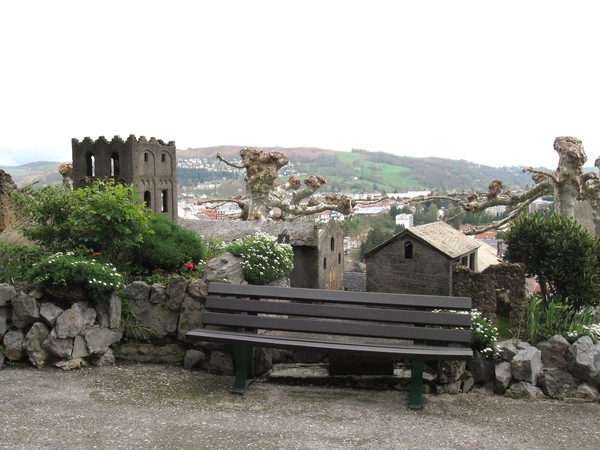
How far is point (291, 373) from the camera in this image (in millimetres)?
8664

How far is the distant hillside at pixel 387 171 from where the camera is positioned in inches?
1318

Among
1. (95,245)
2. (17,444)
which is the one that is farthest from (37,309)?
(17,444)

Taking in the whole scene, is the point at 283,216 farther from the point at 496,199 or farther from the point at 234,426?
the point at 234,426

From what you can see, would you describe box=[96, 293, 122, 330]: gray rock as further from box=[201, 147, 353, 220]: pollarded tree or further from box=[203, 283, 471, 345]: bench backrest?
box=[201, 147, 353, 220]: pollarded tree

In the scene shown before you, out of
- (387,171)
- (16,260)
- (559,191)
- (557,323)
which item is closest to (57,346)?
(16,260)

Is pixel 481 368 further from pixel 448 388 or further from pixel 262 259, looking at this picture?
A: pixel 262 259

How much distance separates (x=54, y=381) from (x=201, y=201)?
13405 millimetres

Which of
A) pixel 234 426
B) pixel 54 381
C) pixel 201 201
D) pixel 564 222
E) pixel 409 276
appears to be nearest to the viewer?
pixel 234 426

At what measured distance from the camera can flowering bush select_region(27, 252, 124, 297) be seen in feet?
28.3

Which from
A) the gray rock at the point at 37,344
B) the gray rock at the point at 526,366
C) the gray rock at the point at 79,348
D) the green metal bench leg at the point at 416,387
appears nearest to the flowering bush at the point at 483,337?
the gray rock at the point at 526,366

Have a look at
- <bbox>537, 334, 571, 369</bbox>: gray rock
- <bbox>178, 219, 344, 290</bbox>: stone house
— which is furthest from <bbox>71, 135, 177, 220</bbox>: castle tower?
<bbox>537, 334, 571, 369</bbox>: gray rock

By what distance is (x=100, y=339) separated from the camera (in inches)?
351

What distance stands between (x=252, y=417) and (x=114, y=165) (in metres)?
7.32

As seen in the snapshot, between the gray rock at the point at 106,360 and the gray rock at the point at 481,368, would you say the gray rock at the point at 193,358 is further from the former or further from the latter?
the gray rock at the point at 481,368
